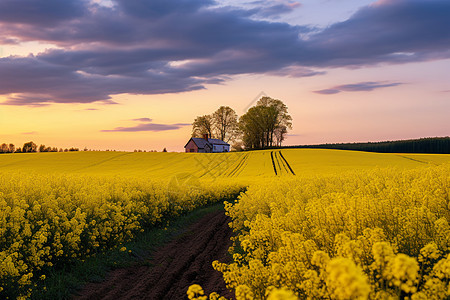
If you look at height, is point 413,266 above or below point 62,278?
above

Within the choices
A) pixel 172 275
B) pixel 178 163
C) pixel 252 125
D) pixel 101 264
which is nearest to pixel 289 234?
pixel 172 275

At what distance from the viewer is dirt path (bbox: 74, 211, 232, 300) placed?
26.1ft

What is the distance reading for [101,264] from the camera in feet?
31.7

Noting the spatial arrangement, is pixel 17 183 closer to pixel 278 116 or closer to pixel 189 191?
pixel 189 191

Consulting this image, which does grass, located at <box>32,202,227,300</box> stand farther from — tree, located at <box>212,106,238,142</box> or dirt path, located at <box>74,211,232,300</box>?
tree, located at <box>212,106,238,142</box>

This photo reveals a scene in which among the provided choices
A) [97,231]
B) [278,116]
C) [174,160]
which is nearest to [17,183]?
[97,231]

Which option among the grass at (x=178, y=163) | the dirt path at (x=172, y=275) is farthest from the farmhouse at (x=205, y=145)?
the dirt path at (x=172, y=275)

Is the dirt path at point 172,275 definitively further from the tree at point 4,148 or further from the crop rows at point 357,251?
the tree at point 4,148

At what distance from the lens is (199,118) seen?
97.0 m

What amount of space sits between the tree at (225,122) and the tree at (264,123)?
8.47m

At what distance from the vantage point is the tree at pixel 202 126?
312ft

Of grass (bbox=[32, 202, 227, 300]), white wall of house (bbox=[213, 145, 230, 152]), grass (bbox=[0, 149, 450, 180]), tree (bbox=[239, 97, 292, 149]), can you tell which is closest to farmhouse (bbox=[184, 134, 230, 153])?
white wall of house (bbox=[213, 145, 230, 152])

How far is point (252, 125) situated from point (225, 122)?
57.4ft

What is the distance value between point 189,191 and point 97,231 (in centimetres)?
1003
